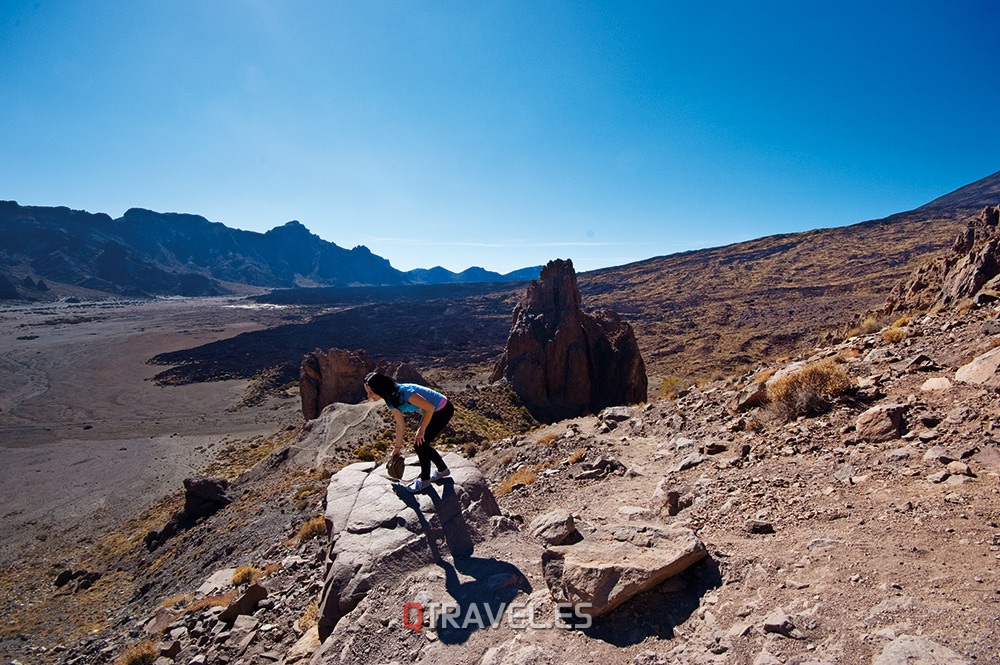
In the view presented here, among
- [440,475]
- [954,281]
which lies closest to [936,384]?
[440,475]

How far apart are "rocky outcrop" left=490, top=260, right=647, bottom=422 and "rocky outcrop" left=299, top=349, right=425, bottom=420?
6933mm

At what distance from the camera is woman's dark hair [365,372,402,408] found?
552cm

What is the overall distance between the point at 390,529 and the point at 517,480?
4.34 m

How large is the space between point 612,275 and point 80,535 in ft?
431

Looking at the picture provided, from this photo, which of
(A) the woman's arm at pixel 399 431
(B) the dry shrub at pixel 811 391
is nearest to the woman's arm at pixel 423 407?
(A) the woman's arm at pixel 399 431

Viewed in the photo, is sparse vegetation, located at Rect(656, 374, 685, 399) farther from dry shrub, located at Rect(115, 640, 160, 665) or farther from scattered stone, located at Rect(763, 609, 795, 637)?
dry shrub, located at Rect(115, 640, 160, 665)

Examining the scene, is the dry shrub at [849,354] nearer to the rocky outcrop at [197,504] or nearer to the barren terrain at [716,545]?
the barren terrain at [716,545]

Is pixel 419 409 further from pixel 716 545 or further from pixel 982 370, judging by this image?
pixel 982 370

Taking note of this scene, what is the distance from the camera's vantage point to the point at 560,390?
28.9 m

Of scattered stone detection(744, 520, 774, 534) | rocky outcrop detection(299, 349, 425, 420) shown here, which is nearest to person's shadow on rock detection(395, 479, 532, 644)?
scattered stone detection(744, 520, 774, 534)

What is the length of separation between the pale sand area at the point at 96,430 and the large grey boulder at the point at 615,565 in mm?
22695

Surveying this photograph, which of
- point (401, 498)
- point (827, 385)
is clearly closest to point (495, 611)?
point (401, 498)

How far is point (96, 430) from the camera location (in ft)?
115

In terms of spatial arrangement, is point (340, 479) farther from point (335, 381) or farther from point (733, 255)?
point (733, 255)
